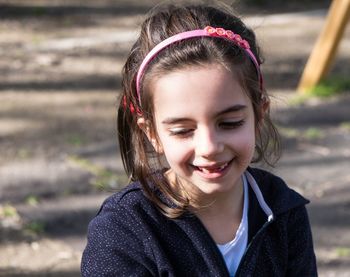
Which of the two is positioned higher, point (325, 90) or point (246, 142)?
point (246, 142)

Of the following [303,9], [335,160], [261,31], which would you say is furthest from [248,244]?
[303,9]

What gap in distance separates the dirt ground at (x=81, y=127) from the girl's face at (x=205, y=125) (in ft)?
4.52

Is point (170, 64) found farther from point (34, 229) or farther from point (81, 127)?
point (81, 127)

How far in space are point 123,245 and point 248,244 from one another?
313 mm

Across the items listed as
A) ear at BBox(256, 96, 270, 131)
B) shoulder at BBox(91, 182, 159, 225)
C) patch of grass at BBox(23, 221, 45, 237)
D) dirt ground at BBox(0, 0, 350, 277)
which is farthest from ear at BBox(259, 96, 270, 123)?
patch of grass at BBox(23, 221, 45, 237)

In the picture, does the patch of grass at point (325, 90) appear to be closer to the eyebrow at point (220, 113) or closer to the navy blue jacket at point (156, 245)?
the navy blue jacket at point (156, 245)

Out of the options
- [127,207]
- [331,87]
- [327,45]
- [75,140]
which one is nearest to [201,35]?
[127,207]

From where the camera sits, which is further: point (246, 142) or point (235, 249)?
point (235, 249)

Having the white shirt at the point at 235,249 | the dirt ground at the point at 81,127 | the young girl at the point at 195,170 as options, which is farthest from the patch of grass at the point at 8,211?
the white shirt at the point at 235,249

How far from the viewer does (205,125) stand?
1863 millimetres

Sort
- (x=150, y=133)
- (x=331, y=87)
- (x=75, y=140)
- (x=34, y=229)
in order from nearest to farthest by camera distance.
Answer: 1. (x=150, y=133)
2. (x=34, y=229)
3. (x=75, y=140)
4. (x=331, y=87)

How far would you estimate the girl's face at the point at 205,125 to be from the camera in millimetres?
1856

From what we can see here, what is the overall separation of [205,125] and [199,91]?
0.08 m

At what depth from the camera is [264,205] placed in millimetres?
2152
